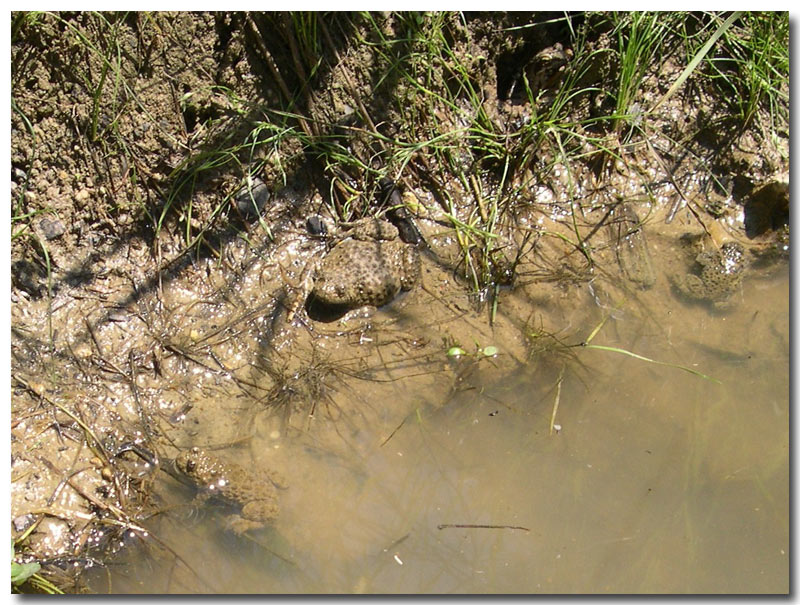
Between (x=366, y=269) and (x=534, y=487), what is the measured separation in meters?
1.40

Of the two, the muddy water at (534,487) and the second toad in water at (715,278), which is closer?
the muddy water at (534,487)

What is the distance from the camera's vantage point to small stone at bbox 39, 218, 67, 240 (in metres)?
3.59

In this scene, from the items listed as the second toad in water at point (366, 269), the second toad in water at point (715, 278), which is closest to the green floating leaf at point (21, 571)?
the second toad in water at point (366, 269)

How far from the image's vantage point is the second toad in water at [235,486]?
3.29 meters

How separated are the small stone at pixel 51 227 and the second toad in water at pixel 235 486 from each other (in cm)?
131

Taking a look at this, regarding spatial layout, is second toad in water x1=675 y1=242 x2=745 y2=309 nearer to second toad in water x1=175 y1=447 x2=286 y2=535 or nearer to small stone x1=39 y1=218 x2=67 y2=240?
second toad in water x1=175 y1=447 x2=286 y2=535

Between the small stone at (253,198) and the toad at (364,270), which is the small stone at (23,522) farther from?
the small stone at (253,198)

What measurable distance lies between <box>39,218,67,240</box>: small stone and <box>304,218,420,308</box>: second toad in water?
4.22 feet

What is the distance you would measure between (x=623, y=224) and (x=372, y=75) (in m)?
1.74

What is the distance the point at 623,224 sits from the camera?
431 centimetres

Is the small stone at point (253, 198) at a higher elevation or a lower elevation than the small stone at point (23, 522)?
higher

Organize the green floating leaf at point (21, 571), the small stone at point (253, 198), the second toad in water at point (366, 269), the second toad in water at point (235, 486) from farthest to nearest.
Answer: the small stone at point (253, 198)
the second toad in water at point (366, 269)
the second toad in water at point (235, 486)
the green floating leaf at point (21, 571)

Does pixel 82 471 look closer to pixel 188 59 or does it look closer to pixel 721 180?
pixel 188 59

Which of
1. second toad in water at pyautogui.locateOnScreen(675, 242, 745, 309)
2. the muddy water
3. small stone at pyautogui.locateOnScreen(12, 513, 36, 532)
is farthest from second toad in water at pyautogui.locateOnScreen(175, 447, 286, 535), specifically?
second toad in water at pyautogui.locateOnScreen(675, 242, 745, 309)
